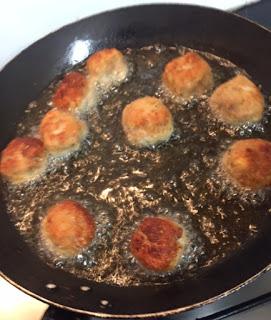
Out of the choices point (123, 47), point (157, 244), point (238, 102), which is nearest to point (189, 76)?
point (238, 102)

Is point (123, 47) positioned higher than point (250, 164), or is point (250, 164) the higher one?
point (123, 47)

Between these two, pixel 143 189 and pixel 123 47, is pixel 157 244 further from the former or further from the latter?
pixel 123 47

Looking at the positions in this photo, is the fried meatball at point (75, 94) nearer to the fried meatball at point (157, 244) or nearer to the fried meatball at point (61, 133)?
the fried meatball at point (61, 133)

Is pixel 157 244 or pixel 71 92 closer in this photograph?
pixel 157 244

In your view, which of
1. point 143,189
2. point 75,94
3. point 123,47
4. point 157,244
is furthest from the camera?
point 123,47

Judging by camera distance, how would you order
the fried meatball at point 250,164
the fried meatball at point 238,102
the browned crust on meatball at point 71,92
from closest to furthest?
1. the fried meatball at point 250,164
2. the fried meatball at point 238,102
3. the browned crust on meatball at point 71,92

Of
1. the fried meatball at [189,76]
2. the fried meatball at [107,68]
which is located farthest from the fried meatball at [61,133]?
the fried meatball at [189,76]

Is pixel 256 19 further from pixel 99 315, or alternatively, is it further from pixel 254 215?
pixel 99 315
